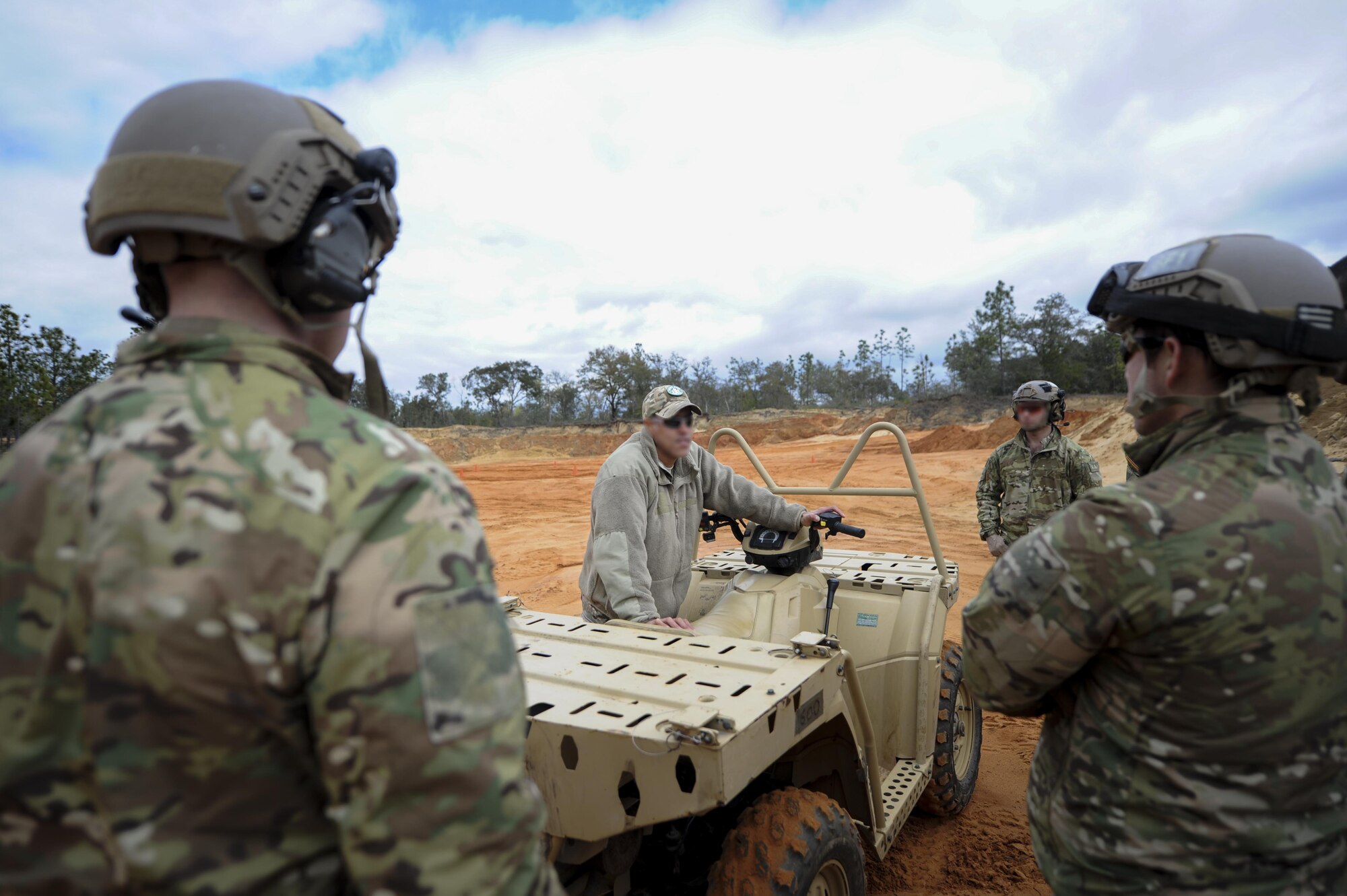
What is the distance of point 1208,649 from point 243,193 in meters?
1.79

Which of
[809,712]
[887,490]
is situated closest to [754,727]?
[809,712]

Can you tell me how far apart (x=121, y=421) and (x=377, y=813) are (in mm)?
572

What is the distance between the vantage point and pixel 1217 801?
1549mm

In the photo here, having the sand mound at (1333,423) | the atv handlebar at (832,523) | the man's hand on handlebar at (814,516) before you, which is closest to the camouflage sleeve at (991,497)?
the atv handlebar at (832,523)

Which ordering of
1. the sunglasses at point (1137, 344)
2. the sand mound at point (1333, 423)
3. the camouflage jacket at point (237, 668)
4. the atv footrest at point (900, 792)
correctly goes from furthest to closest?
the sand mound at point (1333, 423) → the atv footrest at point (900, 792) → the sunglasses at point (1137, 344) → the camouflage jacket at point (237, 668)

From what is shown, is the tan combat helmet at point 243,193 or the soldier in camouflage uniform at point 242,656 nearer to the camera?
the soldier in camouflage uniform at point 242,656

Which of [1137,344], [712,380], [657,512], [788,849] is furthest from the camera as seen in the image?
[712,380]

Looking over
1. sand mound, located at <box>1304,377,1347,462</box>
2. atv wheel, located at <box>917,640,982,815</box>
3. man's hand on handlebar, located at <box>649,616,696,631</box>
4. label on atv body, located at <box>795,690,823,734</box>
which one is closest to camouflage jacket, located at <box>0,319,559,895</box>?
label on atv body, located at <box>795,690,823,734</box>

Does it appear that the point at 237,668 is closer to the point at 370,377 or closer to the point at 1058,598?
the point at 370,377

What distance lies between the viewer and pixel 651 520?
12.7 feet

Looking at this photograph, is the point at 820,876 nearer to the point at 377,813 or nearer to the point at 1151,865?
the point at 1151,865

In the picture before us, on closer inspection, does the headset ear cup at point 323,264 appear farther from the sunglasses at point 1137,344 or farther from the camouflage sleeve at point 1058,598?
the sunglasses at point 1137,344

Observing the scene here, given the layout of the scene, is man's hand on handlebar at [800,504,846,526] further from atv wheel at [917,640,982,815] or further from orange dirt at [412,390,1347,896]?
orange dirt at [412,390,1347,896]

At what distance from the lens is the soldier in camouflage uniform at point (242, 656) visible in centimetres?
94
